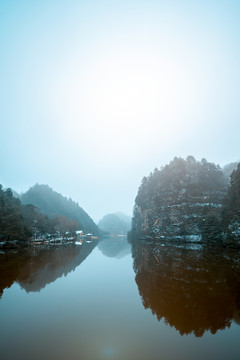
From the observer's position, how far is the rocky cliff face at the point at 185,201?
6425 cm

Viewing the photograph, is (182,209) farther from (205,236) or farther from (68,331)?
(68,331)

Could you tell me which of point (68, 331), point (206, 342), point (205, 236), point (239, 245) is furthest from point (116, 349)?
point (205, 236)

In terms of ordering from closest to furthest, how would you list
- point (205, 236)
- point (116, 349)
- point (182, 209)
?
point (116, 349) < point (205, 236) < point (182, 209)

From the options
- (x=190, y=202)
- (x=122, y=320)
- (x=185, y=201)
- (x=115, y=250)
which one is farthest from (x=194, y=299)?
(x=185, y=201)

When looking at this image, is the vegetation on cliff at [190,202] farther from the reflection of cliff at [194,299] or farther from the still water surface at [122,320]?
the still water surface at [122,320]

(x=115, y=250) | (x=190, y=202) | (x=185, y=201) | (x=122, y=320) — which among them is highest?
(x=185, y=201)

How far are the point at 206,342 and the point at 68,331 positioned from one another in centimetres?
556

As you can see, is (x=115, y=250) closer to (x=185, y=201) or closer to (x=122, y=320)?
(x=185, y=201)

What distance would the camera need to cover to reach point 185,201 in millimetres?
73938

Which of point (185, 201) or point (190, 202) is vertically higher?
point (185, 201)

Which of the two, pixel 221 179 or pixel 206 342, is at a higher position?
pixel 221 179

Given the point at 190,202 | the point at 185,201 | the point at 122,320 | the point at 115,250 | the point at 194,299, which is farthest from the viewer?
the point at 185,201

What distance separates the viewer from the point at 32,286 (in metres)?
14.7

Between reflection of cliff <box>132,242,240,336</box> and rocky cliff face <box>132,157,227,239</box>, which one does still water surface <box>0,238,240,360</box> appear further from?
rocky cliff face <box>132,157,227,239</box>
